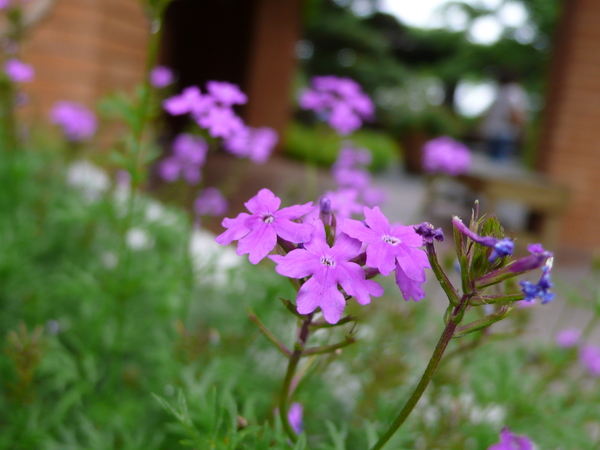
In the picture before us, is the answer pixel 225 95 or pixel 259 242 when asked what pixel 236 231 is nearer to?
pixel 259 242

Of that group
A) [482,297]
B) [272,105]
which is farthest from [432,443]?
[272,105]

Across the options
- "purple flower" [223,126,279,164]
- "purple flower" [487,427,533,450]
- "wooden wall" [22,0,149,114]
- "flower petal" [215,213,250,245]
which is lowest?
"purple flower" [487,427,533,450]

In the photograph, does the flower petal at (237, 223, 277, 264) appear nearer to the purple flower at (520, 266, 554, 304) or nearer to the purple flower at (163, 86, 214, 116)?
the purple flower at (520, 266, 554, 304)

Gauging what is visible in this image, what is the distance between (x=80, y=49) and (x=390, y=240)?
4.49 metres

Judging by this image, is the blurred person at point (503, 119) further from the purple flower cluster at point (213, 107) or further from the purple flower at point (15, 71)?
the purple flower cluster at point (213, 107)

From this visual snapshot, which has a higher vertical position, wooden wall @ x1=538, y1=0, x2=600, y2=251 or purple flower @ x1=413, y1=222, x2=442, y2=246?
wooden wall @ x1=538, y1=0, x2=600, y2=251

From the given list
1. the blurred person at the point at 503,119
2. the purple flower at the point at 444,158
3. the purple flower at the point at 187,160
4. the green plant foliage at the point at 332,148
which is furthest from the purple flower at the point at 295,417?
the green plant foliage at the point at 332,148

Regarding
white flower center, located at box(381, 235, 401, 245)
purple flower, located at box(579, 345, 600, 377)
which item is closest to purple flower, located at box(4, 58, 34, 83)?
white flower center, located at box(381, 235, 401, 245)

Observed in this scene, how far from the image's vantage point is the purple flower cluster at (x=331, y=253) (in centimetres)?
77

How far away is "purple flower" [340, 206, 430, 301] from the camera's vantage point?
2.51ft

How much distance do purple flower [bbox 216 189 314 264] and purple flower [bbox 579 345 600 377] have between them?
1988 millimetres

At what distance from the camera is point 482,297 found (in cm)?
77

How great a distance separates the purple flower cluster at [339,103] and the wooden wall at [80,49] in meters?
2.59

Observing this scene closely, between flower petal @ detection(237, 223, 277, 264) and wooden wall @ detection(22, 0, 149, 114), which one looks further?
wooden wall @ detection(22, 0, 149, 114)
